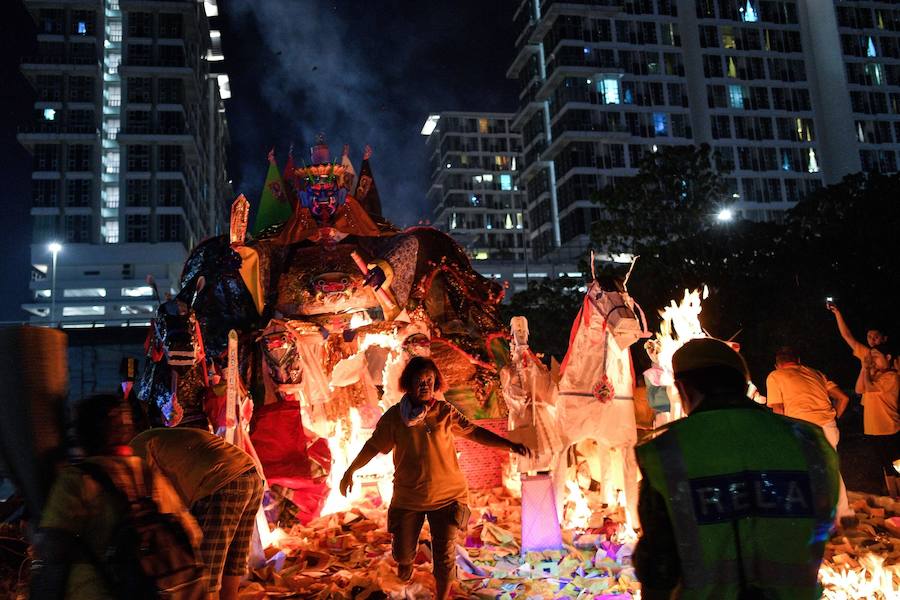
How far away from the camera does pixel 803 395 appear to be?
24.3 feet

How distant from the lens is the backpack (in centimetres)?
285

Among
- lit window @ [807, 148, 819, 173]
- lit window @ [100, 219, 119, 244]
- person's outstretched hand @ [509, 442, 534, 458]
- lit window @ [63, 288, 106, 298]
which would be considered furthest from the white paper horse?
lit window @ [807, 148, 819, 173]

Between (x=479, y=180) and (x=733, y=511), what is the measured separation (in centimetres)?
9050

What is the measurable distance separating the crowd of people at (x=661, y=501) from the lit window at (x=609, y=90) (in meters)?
60.8

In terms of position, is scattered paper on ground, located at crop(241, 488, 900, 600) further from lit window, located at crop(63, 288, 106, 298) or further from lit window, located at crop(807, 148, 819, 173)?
lit window, located at crop(807, 148, 819, 173)

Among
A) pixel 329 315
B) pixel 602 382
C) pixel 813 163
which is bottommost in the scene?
pixel 602 382

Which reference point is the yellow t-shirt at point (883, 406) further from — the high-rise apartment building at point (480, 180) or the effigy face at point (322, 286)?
the high-rise apartment building at point (480, 180)

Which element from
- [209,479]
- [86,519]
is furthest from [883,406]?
[86,519]

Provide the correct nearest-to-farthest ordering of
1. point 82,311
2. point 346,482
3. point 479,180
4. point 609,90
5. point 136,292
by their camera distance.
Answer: point 346,482 < point 82,311 < point 136,292 < point 609,90 < point 479,180

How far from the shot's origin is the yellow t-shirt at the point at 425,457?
4.93 metres

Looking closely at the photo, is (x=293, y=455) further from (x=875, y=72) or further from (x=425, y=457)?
(x=875, y=72)

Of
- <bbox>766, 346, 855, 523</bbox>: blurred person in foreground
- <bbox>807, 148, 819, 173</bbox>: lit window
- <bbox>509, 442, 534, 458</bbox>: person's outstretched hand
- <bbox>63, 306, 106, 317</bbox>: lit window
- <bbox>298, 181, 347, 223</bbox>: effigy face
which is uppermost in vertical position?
<bbox>807, 148, 819, 173</bbox>: lit window

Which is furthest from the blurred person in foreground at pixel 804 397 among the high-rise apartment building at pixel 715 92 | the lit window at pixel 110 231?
the lit window at pixel 110 231

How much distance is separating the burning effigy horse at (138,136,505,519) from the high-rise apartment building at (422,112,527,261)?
78.3 m
